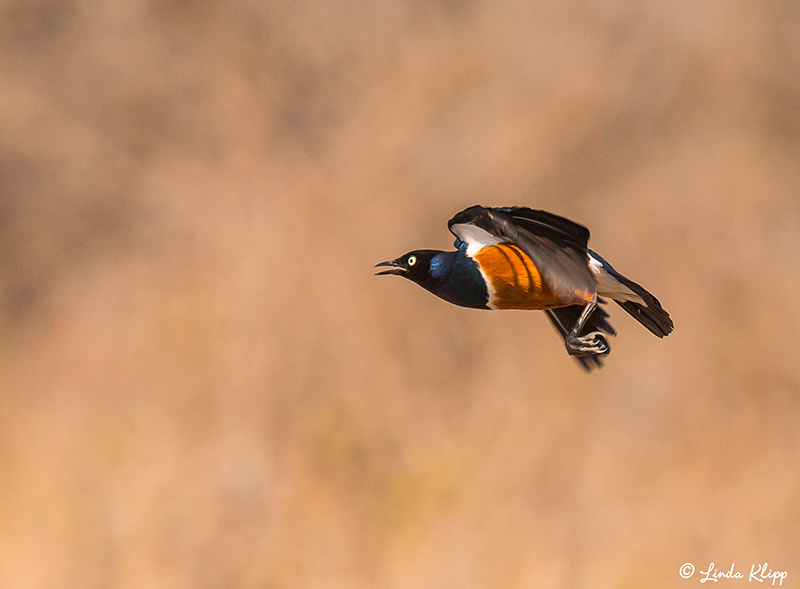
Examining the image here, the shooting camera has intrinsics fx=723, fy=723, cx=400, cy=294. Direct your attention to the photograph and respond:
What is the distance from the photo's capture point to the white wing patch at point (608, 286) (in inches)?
47.6

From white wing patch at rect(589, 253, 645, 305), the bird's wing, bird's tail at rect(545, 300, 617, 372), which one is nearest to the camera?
the bird's wing

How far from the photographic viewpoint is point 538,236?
3.76 ft

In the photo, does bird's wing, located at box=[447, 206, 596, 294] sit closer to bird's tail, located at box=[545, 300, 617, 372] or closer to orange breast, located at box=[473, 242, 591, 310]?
orange breast, located at box=[473, 242, 591, 310]

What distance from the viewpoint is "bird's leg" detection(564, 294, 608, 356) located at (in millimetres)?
1238

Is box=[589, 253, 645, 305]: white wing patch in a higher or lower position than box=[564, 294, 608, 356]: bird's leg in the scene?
higher

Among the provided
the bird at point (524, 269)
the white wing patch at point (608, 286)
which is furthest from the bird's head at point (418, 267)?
the white wing patch at point (608, 286)

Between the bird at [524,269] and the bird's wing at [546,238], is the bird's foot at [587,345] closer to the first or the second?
the bird at [524,269]

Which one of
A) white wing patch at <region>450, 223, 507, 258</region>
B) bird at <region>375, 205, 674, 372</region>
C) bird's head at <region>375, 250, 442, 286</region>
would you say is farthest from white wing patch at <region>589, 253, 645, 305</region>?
bird's head at <region>375, 250, 442, 286</region>

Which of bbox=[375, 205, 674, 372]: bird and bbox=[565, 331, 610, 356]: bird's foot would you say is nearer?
bbox=[375, 205, 674, 372]: bird

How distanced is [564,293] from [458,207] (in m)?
1.44

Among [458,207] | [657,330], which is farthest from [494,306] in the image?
[458,207]

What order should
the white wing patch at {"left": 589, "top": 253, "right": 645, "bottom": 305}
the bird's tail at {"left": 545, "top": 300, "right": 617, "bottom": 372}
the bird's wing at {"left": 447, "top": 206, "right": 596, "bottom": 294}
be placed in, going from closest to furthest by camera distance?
the bird's wing at {"left": 447, "top": 206, "right": 596, "bottom": 294} < the white wing patch at {"left": 589, "top": 253, "right": 645, "bottom": 305} < the bird's tail at {"left": 545, "top": 300, "right": 617, "bottom": 372}

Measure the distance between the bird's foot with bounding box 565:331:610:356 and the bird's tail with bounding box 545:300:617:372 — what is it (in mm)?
14

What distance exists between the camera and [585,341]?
49.4 inches
